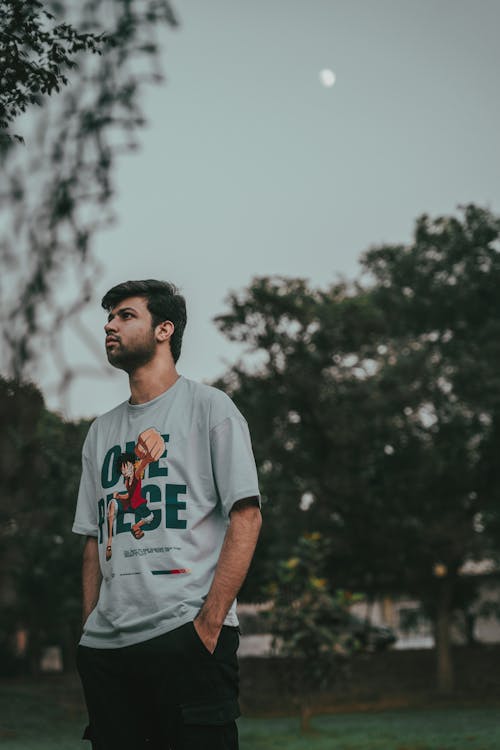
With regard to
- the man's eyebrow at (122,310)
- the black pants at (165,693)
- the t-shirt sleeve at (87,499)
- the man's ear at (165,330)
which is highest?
the man's eyebrow at (122,310)

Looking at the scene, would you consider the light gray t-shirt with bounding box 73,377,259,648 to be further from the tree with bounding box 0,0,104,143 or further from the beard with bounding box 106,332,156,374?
the tree with bounding box 0,0,104,143

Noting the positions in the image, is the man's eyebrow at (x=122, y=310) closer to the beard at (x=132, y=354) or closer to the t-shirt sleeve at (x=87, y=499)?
the beard at (x=132, y=354)

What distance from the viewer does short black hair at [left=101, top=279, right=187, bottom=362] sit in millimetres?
2854

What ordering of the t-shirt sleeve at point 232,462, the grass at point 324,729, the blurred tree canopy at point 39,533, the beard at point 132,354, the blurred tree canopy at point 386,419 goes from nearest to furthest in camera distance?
the t-shirt sleeve at point 232,462
the beard at point 132,354
the grass at point 324,729
the blurred tree canopy at point 39,533
the blurred tree canopy at point 386,419

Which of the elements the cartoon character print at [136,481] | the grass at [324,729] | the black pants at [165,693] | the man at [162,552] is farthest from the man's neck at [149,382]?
the grass at [324,729]

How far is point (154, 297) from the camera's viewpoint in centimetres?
287

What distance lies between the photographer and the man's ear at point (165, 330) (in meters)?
2.86

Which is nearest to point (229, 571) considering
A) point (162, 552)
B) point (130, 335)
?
point (162, 552)

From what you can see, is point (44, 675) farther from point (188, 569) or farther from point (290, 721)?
point (188, 569)

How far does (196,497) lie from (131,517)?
191 mm

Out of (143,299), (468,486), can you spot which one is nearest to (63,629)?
(468,486)

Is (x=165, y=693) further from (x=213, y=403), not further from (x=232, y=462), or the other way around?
(x=213, y=403)

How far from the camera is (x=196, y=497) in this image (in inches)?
102

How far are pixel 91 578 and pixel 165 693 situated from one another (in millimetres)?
491
